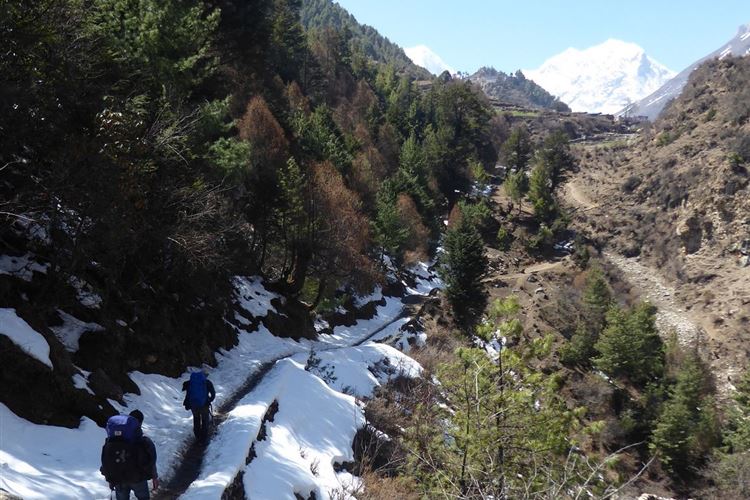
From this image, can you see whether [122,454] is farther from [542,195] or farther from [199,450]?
[542,195]

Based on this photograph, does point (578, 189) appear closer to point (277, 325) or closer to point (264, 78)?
point (264, 78)

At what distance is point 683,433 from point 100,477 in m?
34.0

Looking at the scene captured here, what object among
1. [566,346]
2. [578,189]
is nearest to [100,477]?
[566,346]

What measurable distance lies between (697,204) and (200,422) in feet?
211

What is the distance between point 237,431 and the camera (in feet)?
32.1

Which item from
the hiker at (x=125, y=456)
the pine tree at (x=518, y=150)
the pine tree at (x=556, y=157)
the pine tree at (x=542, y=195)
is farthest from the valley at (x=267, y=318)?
the pine tree at (x=518, y=150)

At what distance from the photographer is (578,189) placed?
80.8 meters

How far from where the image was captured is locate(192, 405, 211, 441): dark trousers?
9.55m

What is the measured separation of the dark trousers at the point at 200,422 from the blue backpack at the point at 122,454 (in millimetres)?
3207

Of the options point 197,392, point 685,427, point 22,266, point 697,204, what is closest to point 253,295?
point 22,266

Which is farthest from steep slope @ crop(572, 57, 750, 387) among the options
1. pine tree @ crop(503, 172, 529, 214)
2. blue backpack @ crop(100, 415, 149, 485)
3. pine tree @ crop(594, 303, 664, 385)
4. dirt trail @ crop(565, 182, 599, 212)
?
blue backpack @ crop(100, 415, 149, 485)

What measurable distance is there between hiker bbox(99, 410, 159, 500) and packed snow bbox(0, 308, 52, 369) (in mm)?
2660

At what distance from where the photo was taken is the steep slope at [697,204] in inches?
1844

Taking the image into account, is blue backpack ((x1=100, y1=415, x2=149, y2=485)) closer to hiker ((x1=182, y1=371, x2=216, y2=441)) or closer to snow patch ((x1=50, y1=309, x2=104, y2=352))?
hiker ((x1=182, y1=371, x2=216, y2=441))
